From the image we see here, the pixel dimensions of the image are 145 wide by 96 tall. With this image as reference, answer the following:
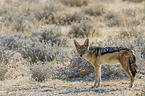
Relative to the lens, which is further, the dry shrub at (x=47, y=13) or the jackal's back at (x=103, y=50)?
the dry shrub at (x=47, y=13)

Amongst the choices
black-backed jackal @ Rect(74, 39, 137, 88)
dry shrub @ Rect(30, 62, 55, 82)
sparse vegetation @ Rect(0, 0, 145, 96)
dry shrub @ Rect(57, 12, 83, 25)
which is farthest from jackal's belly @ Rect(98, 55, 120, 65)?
dry shrub @ Rect(57, 12, 83, 25)

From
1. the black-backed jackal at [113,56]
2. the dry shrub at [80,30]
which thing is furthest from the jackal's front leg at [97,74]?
the dry shrub at [80,30]

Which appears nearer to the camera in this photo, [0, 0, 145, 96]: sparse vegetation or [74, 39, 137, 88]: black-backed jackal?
[74, 39, 137, 88]: black-backed jackal

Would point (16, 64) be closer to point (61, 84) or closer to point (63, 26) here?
point (61, 84)

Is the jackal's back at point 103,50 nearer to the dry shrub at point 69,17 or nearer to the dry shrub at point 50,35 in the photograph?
the dry shrub at point 50,35

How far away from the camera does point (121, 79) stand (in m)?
7.11

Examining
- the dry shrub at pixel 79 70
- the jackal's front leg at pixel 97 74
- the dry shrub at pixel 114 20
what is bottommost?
the dry shrub at pixel 79 70

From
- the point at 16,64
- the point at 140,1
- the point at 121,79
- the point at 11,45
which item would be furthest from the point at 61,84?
the point at 140,1

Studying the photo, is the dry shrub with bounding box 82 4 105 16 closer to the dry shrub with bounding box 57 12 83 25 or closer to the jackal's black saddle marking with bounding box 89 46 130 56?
the dry shrub with bounding box 57 12 83 25

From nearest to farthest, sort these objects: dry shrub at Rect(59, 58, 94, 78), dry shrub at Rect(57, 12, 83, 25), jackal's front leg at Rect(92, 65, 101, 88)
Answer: jackal's front leg at Rect(92, 65, 101, 88), dry shrub at Rect(59, 58, 94, 78), dry shrub at Rect(57, 12, 83, 25)

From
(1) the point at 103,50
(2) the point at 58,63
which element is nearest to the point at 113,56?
(1) the point at 103,50

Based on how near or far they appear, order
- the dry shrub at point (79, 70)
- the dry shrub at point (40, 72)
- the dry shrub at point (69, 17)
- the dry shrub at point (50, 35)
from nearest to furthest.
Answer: the dry shrub at point (40, 72), the dry shrub at point (79, 70), the dry shrub at point (50, 35), the dry shrub at point (69, 17)

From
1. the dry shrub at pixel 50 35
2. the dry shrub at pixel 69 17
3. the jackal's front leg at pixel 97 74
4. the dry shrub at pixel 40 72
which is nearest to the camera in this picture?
the jackal's front leg at pixel 97 74

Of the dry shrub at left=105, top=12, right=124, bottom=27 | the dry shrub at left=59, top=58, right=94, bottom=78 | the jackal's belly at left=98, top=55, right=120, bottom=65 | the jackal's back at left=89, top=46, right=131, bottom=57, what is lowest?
the dry shrub at left=59, top=58, right=94, bottom=78
